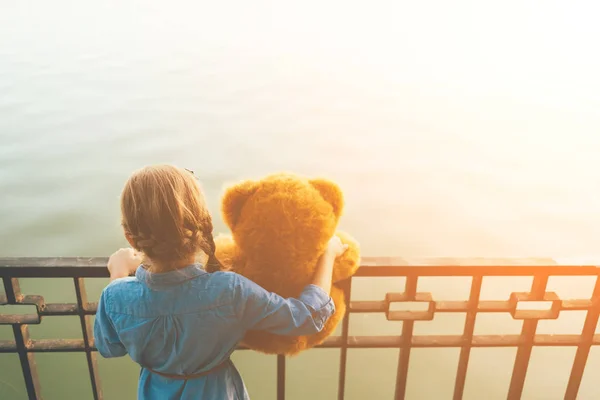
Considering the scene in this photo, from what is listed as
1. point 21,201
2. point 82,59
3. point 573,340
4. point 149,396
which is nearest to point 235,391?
point 149,396

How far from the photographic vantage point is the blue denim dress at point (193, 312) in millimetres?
1172

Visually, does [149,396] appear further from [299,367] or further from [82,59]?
[82,59]

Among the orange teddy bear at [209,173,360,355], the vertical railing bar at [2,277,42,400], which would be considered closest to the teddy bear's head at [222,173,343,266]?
the orange teddy bear at [209,173,360,355]

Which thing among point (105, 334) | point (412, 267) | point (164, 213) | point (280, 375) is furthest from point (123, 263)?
point (412, 267)

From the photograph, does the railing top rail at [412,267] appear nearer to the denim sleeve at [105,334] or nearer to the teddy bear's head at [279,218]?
the denim sleeve at [105,334]

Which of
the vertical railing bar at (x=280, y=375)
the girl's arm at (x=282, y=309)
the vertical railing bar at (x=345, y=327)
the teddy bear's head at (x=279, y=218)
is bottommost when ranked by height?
the vertical railing bar at (x=280, y=375)

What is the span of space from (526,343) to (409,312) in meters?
0.44

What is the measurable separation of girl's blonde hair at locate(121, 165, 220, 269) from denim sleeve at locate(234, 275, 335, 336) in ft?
0.52

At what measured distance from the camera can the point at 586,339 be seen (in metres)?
1.71

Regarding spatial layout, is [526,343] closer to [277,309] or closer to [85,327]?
[277,309]

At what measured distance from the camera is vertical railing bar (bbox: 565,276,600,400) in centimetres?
164

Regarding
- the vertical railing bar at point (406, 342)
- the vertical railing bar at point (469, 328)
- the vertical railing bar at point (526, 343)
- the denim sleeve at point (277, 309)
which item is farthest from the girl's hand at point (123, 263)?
the vertical railing bar at point (526, 343)

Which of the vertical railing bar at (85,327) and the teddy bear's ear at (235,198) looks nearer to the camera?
the teddy bear's ear at (235,198)

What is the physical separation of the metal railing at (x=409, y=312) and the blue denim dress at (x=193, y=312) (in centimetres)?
29
